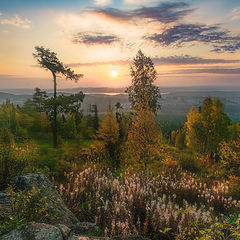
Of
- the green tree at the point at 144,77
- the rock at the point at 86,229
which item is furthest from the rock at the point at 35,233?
the green tree at the point at 144,77

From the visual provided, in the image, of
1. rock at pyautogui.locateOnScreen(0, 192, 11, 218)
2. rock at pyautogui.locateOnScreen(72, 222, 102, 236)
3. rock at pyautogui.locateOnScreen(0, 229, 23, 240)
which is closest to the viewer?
rock at pyautogui.locateOnScreen(0, 229, 23, 240)

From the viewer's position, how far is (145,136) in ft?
48.4

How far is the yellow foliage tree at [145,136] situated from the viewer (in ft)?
48.1

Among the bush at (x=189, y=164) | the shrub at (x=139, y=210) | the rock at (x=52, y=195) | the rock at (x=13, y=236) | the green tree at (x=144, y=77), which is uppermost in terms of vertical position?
the green tree at (x=144, y=77)

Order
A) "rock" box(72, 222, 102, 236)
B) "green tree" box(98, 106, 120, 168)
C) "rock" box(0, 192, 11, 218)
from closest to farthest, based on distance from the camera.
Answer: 1. "rock" box(72, 222, 102, 236)
2. "rock" box(0, 192, 11, 218)
3. "green tree" box(98, 106, 120, 168)

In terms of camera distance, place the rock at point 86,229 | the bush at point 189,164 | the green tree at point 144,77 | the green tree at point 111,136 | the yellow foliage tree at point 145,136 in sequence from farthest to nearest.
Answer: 1. the green tree at point 144,77
2. the bush at point 189,164
3. the green tree at point 111,136
4. the yellow foliage tree at point 145,136
5. the rock at point 86,229

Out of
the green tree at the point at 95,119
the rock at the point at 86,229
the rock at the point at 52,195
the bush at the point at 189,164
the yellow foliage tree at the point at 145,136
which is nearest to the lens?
the rock at the point at 86,229

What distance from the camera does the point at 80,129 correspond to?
39.3 meters

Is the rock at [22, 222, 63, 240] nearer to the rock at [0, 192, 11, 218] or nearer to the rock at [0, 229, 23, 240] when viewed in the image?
the rock at [0, 229, 23, 240]

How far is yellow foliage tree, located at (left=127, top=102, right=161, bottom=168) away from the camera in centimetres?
1467

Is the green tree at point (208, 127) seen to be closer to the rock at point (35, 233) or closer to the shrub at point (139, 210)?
the shrub at point (139, 210)

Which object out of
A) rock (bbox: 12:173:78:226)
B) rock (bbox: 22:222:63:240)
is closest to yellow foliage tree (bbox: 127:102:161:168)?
rock (bbox: 12:173:78:226)

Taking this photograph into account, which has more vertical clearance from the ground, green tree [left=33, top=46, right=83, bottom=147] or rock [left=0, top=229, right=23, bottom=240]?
green tree [left=33, top=46, right=83, bottom=147]

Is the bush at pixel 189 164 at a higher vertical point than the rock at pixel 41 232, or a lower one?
lower
